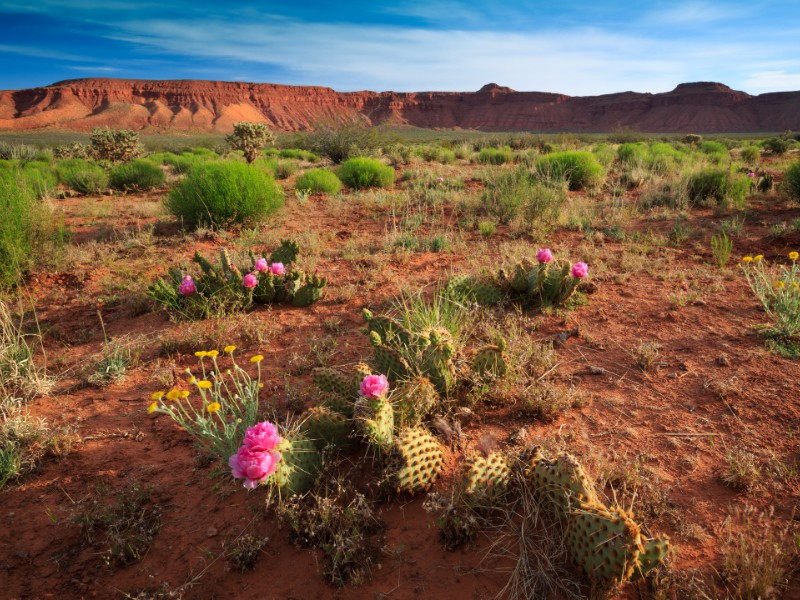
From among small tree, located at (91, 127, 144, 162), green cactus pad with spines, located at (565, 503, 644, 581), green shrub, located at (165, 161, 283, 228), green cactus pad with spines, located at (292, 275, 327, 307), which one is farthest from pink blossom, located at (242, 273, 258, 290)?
small tree, located at (91, 127, 144, 162)

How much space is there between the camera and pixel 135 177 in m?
11.0

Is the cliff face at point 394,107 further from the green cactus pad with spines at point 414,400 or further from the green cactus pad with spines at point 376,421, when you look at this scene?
the green cactus pad with spines at point 376,421

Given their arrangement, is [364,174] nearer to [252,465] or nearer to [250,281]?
[250,281]

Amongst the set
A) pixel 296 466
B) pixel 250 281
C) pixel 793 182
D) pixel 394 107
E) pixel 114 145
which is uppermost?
pixel 394 107

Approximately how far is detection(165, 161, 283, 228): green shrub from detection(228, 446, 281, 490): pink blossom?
18.4 feet

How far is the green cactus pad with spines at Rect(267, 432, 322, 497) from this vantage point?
2033mm

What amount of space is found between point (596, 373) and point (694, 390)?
0.58 meters

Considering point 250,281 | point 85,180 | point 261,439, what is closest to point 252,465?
point 261,439

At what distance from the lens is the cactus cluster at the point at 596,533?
5.29 feet

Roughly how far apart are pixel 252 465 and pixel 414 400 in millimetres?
966

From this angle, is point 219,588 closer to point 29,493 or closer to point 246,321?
point 29,493

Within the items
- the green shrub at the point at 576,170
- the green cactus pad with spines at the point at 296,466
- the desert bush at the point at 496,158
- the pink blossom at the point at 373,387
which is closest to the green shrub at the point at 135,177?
the green shrub at the point at 576,170

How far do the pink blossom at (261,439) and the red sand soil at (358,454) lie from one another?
52 centimetres

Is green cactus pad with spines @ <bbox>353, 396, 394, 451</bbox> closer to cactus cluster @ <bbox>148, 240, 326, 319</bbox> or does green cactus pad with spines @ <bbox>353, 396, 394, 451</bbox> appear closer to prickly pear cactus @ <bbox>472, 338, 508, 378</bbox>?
prickly pear cactus @ <bbox>472, 338, 508, 378</bbox>
